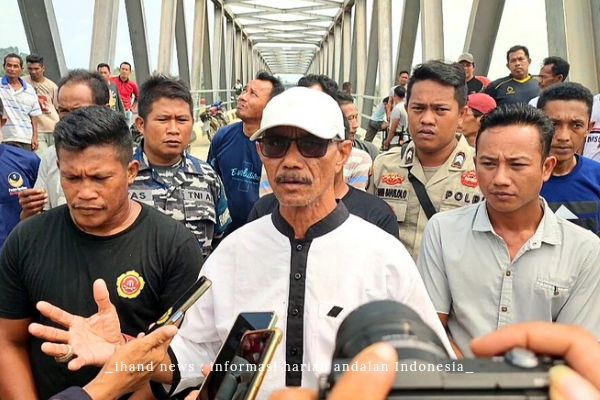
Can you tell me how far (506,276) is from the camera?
185 centimetres

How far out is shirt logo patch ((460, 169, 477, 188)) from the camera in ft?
8.66

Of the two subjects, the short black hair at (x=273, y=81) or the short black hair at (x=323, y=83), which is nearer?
the short black hair at (x=323, y=83)

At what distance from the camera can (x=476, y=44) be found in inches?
320

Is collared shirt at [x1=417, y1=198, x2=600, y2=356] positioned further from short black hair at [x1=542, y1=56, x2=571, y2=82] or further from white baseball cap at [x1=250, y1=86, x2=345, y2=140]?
short black hair at [x1=542, y1=56, x2=571, y2=82]

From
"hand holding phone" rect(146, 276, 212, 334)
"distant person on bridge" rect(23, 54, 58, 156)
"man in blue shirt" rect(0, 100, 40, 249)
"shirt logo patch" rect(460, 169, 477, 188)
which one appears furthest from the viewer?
"distant person on bridge" rect(23, 54, 58, 156)

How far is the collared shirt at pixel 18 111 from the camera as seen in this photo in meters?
5.86

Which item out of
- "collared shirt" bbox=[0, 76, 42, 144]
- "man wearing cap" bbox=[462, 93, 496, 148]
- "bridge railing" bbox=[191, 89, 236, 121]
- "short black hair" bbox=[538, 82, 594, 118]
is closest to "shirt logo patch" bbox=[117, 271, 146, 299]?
"short black hair" bbox=[538, 82, 594, 118]

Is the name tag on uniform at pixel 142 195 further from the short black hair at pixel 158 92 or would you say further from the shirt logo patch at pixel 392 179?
the shirt logo patch at pixel 392 179

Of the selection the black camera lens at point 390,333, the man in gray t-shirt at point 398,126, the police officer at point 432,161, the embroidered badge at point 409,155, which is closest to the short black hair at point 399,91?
the man in gray t-shirt at point 398,126

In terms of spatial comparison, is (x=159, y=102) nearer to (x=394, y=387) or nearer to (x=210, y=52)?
(x=394, y=387)

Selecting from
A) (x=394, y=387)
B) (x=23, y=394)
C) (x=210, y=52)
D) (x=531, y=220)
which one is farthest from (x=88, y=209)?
(x=210, y=52)

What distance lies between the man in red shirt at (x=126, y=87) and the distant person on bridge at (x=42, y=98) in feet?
6.40

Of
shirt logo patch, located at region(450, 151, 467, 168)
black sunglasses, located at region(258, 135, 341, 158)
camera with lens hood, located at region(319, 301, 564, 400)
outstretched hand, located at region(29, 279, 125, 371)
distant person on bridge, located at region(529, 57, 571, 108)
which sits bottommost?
outstretched hand, located at region(29, 279, 125, 371)

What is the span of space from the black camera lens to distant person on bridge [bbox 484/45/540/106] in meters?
5.53
